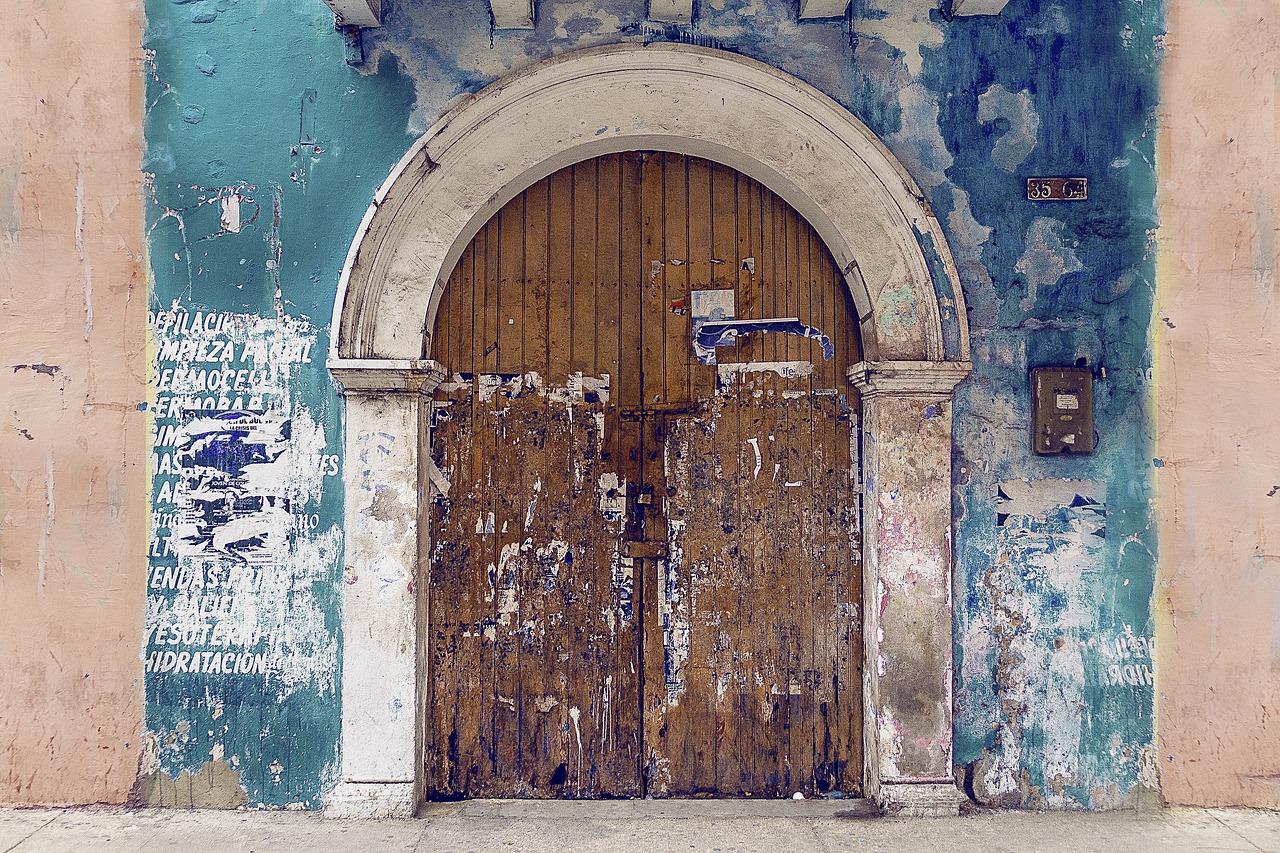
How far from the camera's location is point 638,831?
2.97 m

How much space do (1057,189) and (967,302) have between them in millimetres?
588

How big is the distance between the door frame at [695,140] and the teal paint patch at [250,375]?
0.15 meters

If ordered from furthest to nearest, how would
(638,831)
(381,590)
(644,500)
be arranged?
1. (644,500)
2. (381,590)
3. (638,831)

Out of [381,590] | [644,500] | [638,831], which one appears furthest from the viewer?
[644,500]

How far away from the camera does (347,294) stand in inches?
121

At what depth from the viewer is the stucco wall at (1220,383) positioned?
3.12 metres

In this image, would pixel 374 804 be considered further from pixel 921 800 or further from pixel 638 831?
pixel 921 800

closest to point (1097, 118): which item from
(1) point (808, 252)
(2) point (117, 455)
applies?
(1) point (808, 252)

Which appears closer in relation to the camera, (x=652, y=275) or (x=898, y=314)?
(x=898, y=314)

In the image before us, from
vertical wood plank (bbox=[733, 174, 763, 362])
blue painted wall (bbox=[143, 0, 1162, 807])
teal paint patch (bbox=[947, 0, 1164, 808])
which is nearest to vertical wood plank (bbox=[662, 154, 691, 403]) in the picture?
vertical wood plank (bbox=[733, 174, 763, 362])

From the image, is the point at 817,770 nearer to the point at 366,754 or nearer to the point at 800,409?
the point at 800,409

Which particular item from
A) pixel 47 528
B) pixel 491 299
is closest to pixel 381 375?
pixel 491 299

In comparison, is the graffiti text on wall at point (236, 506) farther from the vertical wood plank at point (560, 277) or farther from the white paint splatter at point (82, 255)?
the vertical wood plank at point (560, 277)

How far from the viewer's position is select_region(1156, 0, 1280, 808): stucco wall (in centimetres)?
312
